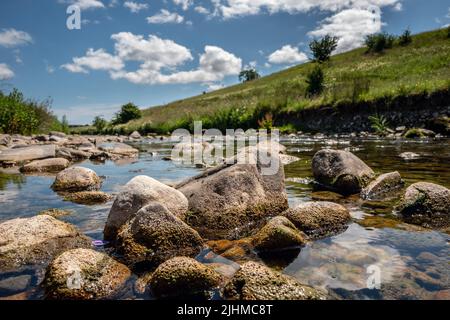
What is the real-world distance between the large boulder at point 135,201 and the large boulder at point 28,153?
7779mm

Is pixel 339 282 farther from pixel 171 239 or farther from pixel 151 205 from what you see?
pixel 151 205

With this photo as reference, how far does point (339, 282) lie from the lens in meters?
2.64

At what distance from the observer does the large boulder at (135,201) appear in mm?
3658

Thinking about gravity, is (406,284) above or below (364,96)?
below

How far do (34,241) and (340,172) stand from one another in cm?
452

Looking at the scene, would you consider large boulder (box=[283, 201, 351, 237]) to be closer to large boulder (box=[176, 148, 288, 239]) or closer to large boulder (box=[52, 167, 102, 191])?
large boulder (box=[176, 148, 288, 239])

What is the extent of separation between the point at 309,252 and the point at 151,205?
156 cm

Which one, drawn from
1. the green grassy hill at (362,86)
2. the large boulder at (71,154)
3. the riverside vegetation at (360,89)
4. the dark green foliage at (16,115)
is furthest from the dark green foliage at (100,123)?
the large boulder at (71,154)

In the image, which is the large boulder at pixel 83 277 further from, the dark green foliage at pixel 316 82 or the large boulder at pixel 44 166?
the dark green foliage at pixel 316 82

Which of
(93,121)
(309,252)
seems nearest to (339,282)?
(309,252)

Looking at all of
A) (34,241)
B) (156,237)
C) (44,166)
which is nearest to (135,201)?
(156,237)

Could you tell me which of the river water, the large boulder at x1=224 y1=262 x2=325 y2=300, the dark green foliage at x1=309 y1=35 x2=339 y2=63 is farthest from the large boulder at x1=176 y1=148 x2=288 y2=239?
the dark green foliage at x1=309 y1=35 x2=339 y2=63

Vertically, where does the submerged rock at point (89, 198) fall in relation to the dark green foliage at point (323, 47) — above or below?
below
